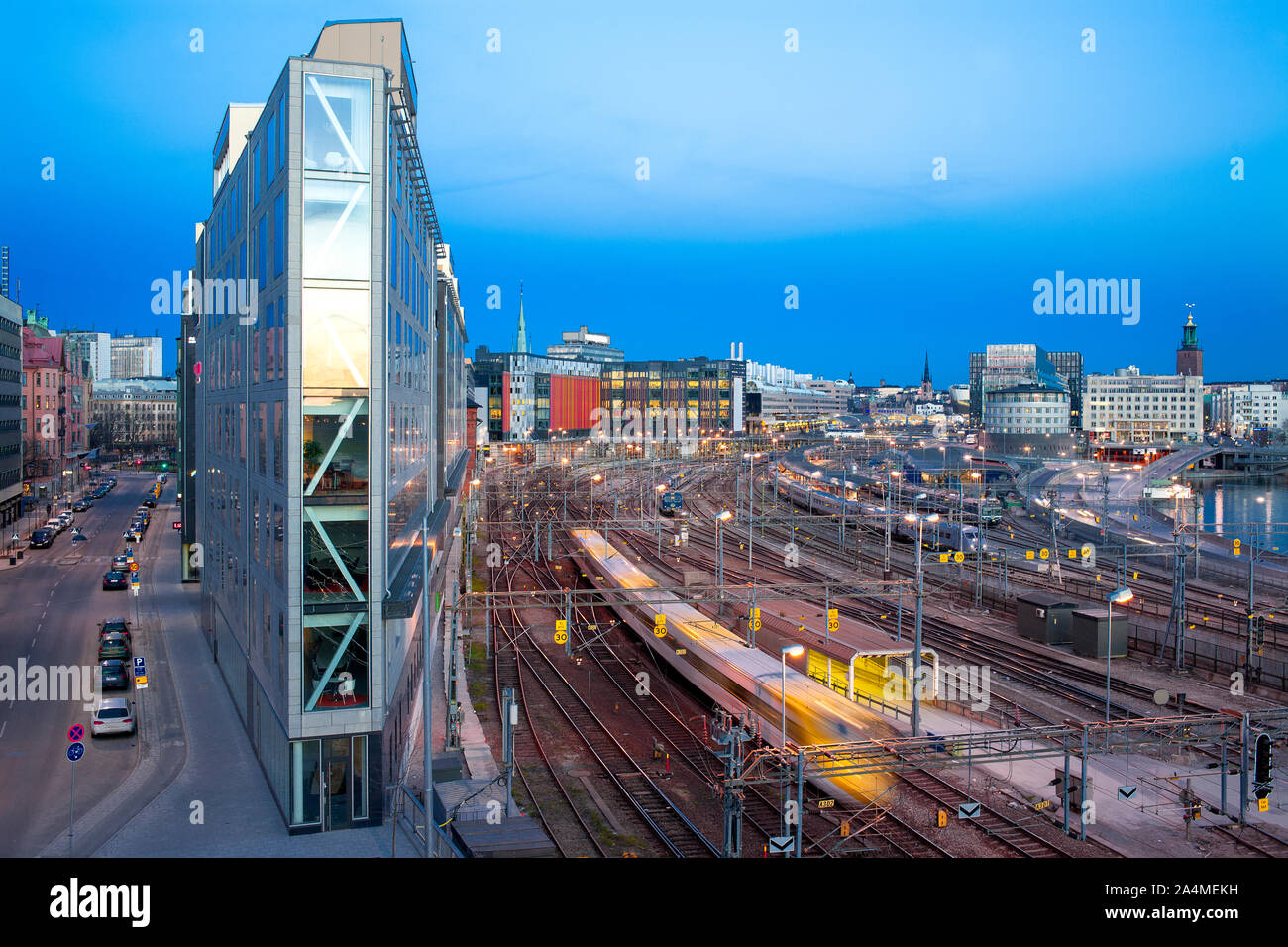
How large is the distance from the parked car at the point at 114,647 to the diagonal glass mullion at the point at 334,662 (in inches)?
552

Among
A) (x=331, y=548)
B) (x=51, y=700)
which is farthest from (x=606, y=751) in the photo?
(x=51, y=700)

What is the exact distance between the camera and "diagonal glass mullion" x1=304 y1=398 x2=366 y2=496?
15242mm

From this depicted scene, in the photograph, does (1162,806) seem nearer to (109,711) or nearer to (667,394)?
(109,711)

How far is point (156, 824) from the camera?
1550 centimetres

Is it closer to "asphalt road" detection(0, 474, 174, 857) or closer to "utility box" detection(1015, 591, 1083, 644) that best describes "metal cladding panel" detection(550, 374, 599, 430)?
"asphalt road" detection(0, 474, 174, 857)

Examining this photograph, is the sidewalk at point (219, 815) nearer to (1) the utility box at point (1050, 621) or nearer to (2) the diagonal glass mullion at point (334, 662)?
(2) the diagonal glass mullion at point (334, 662)

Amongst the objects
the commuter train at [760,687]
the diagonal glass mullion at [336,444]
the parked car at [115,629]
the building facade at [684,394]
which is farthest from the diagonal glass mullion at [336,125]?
the building facade at [684,394]

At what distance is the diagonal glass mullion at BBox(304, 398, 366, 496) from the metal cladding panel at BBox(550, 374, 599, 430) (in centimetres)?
11529

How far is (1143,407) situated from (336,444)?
6505 inches

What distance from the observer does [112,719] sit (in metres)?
20.5

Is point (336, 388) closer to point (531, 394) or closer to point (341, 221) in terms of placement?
point (341, 221)

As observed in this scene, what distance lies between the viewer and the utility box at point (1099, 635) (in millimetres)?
29078

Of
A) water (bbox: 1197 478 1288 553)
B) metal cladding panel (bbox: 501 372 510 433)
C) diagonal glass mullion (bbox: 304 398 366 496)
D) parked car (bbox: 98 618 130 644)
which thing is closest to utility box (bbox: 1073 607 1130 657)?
diagonal glass mullion (bbox: 304 398 366 496)
